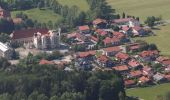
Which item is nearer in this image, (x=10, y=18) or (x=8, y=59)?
(x=8, y=59)

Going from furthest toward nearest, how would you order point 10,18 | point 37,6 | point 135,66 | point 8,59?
point 37,6 < point 10,18 < point 8,59 < point 135,66

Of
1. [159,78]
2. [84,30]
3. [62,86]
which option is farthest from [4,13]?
[62,86]

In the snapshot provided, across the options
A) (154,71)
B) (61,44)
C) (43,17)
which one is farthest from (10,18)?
(154,71)

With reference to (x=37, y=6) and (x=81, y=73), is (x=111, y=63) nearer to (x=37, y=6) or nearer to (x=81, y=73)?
(x=81, y=73)

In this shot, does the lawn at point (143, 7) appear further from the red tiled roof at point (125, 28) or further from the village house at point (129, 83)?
the village house at point (129, 83)

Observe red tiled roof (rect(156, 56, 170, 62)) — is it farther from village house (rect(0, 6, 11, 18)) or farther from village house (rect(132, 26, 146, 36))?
village house (rect(0, 6, 11, 18))

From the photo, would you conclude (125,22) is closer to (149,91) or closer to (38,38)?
(38,38)
